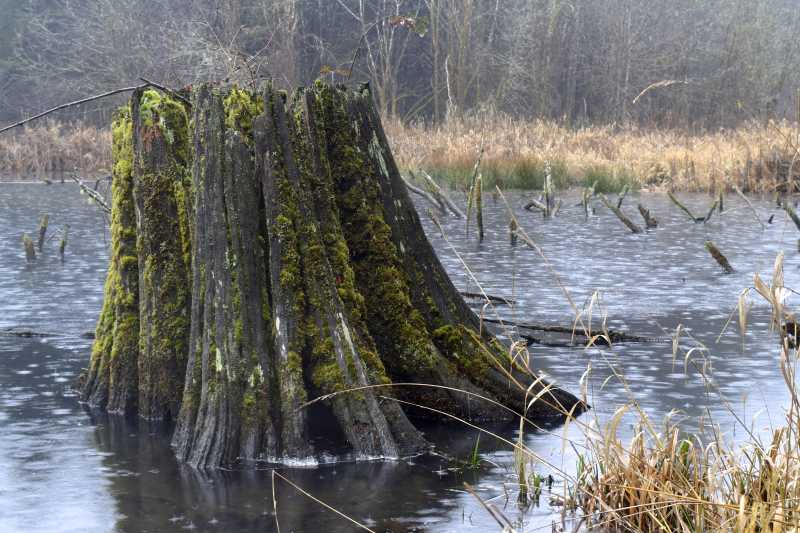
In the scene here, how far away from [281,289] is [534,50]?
116 ft

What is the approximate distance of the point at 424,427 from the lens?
22.0 ft

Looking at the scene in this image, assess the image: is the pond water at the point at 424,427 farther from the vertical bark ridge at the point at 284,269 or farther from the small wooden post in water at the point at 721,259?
the vertical bark ridge at the point at 284,269

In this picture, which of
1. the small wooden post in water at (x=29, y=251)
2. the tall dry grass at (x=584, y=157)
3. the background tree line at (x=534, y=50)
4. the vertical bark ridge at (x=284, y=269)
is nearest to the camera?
the vertical bark ridge at (x=284, y=269)

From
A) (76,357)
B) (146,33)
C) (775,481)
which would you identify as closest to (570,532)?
(775,481)

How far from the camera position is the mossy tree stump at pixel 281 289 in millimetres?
5938

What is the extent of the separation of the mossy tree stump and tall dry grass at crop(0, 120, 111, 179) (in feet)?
84.9

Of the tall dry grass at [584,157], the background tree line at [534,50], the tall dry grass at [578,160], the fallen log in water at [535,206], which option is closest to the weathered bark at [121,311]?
the fallen log in water at [535,206]

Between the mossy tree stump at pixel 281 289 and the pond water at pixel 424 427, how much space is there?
273 millimetres

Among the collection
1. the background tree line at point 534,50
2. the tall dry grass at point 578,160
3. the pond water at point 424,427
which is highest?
the background tree line at point 534,50

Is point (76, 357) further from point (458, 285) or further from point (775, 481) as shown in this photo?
point (775, 481)

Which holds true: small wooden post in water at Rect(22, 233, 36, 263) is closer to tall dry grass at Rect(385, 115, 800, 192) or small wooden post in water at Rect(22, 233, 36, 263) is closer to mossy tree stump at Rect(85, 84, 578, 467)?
mossy tree stump at Rect(85, 84, 578, 467)

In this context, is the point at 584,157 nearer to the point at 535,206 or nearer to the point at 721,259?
the point at 535,206

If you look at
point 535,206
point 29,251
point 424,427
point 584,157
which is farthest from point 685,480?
point 584,157

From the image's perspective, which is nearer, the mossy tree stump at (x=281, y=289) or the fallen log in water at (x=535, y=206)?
the mossy tree stump at (x=281, y=289)
